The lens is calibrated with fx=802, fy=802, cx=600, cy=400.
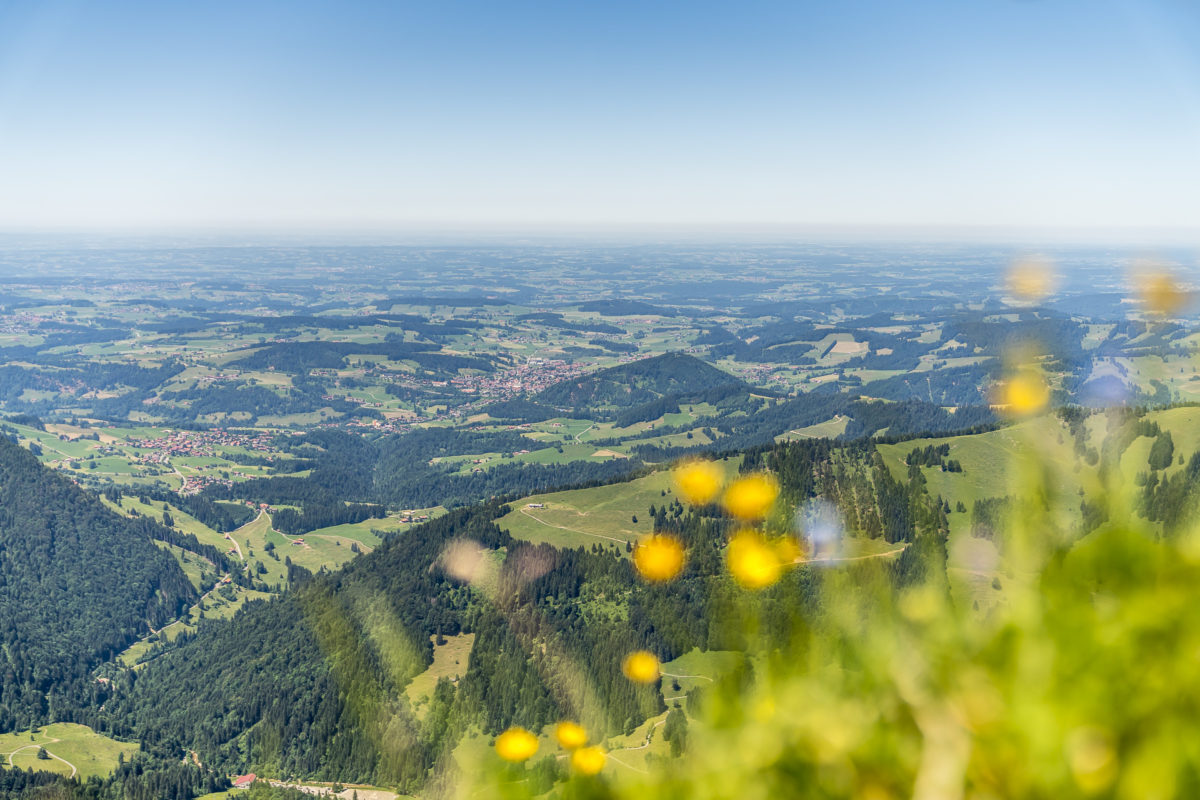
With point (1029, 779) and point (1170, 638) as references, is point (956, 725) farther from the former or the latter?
point (1170, 638)

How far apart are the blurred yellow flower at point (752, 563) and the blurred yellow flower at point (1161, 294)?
10.5 feet

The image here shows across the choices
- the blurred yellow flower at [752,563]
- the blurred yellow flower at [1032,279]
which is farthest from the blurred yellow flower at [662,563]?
the blurred yellow flower at [1032,279]

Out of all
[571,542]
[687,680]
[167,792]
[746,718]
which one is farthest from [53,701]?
[746,718]

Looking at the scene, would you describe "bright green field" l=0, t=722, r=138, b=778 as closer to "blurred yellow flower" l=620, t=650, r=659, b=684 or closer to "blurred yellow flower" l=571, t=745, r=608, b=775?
"blurred yellow flower" l=620, t=650, r=659, b=684

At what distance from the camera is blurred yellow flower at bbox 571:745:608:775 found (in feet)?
13.4

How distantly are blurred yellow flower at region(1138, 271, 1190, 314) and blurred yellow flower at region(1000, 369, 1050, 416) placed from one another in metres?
1.40

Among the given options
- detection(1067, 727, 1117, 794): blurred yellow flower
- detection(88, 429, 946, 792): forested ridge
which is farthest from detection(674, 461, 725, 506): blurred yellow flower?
detection(88, 429, 946, 792): forested ridge

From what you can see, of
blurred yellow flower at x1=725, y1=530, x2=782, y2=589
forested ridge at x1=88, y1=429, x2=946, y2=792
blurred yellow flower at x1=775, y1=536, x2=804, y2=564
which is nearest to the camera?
blurred yellow flower at x1=725, y1=530, x2=782, y2=589

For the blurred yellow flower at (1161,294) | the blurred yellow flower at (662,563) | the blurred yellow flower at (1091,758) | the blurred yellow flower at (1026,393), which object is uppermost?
the blurred yellow flower at (1161,294)

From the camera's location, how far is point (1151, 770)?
6.84 ft

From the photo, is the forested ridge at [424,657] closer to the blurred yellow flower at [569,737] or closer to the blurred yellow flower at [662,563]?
the blurred yellow flower at [662,563]

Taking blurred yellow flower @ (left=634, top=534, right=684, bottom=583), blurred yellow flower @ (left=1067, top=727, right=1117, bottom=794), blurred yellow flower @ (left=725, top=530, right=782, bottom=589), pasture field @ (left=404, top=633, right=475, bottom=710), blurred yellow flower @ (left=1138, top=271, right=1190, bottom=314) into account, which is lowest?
pasture field @ (left=404, top=633, right=475, bottom=710)

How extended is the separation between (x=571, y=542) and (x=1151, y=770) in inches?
7602

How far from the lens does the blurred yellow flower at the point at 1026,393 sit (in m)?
4.21
